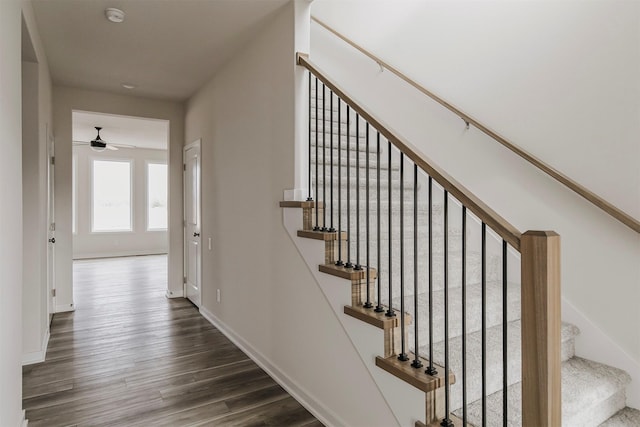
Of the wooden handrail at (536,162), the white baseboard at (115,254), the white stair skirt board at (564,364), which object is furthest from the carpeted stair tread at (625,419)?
the white baseboard at (115,254)

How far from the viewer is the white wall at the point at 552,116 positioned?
202 cm

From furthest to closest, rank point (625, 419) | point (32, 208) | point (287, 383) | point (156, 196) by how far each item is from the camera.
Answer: point (156, 196), point (32, 208), point (287, 383), point (625, 419)

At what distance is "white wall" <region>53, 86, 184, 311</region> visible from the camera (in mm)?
4312

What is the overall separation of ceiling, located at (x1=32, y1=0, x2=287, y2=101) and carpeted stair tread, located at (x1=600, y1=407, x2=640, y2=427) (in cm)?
313

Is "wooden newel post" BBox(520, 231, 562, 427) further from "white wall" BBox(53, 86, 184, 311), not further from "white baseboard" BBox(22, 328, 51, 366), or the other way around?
"white wall" BBox(53, 86, 184, 311)

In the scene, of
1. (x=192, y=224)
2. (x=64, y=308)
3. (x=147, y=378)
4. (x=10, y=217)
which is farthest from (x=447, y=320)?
(x=64, y=308)

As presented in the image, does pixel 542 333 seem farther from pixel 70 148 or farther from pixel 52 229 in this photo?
pixel 70 148

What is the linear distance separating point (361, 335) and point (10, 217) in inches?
70.2

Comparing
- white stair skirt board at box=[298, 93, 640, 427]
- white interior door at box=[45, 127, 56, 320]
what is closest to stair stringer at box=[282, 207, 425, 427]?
white stair skirt board at box=[298, 93, 640, 427]

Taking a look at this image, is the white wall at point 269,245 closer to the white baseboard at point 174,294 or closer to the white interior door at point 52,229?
the white baseboard at point 174,294

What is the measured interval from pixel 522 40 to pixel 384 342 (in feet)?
7.13

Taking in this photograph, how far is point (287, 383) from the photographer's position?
2.61 metres

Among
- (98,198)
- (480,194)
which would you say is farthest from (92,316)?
(98,198)

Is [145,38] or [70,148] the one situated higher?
[145,38]
